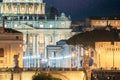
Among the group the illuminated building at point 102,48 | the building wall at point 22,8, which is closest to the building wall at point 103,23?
the building wall at point 22,8

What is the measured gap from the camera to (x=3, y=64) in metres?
69.6

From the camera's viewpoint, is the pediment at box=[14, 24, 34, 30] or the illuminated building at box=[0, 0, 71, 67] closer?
the illuminated building at box=[0, 0, 71, 67]

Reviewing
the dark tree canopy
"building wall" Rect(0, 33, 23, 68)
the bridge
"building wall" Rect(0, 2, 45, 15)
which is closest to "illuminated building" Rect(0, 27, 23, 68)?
"building wall" Rect(0, 33, 23, 68)

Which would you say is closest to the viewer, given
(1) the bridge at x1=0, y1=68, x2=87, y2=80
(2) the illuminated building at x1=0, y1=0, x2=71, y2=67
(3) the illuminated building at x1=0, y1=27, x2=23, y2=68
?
(1) the bridge at x1=0, y1=68, x2=87, y2=80

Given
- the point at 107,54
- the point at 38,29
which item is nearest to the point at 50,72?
the point at 107,54

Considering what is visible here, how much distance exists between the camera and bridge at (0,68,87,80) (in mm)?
58375

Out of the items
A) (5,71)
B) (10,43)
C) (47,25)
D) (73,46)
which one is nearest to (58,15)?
(47,25)

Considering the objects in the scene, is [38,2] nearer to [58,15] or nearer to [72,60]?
[58,15]

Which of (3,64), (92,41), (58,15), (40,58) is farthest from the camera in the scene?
(58,15)

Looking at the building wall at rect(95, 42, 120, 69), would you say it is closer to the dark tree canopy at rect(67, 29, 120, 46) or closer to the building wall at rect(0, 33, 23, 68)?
the dark tree canopy at rect(67, 29, 120, 46)

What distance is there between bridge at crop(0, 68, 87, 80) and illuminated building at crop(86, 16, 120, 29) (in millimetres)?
48160

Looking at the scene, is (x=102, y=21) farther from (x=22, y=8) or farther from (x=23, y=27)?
(x=22, y=8)

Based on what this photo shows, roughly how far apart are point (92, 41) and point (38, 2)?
37839 millimetres

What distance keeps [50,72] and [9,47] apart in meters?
13.7
